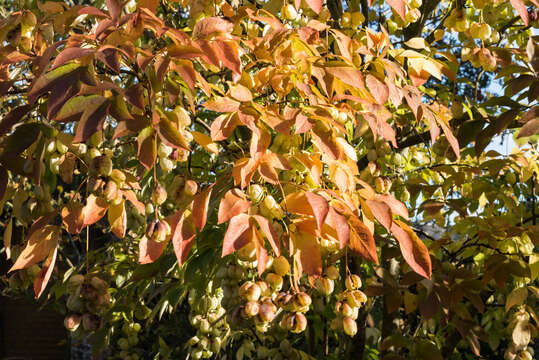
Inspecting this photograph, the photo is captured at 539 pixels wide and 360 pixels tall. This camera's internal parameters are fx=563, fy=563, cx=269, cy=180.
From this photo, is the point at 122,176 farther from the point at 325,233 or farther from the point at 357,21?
the point at 357,21

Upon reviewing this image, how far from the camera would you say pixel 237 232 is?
890 mm

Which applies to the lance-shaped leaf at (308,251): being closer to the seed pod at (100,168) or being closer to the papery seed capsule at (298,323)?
the papery seed capsule at (298,323)

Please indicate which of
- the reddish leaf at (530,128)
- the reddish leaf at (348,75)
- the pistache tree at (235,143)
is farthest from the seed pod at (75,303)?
the reddish leaf at (530,128)

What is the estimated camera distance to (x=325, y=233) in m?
1.00

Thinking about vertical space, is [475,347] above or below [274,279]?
below

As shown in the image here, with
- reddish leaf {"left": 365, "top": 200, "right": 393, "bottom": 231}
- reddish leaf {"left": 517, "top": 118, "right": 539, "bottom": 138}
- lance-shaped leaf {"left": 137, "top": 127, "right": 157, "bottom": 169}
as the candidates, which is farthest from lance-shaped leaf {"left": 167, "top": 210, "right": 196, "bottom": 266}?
reddish leaf {"left": 517, "top": 118, "right": 539, "bottom": 138}

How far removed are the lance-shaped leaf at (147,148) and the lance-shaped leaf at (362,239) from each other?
357 mm

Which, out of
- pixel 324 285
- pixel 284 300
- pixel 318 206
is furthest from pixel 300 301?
pixel 318 206

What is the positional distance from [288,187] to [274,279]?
0.18 m

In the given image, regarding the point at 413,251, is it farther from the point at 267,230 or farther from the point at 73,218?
the point at 73,218

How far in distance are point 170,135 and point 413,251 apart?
49cm

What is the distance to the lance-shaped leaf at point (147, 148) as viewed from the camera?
94 centimetres

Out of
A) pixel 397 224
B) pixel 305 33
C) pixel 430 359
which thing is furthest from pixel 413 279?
pixel 305 33

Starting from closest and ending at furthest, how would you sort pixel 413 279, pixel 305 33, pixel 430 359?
pixel 305 33, pixel 413 279, pixel 430 359
